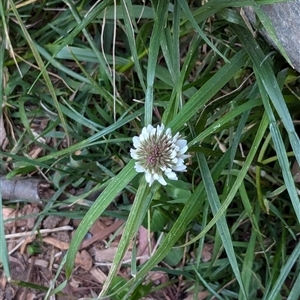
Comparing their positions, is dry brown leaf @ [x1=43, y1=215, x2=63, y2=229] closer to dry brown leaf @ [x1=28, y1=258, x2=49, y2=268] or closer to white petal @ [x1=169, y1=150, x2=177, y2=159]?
dry brown leaf @ [x1=28, y1=258, x2=49, y2=268]

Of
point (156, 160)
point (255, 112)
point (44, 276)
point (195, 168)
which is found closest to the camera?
point (156, 160)

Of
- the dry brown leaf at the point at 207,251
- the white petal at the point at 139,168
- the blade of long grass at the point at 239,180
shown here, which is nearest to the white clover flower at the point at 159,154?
the white petal at the point at 139,168

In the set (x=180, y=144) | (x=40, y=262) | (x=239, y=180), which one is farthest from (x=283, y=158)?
(x=40, y=262)

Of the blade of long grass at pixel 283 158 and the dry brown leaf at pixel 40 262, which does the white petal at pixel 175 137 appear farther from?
the dry brown leaf at pixel 40 262

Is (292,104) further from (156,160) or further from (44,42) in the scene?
(44,42)

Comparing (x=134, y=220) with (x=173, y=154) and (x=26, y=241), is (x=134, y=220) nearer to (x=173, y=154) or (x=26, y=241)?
(x=173, y=154)

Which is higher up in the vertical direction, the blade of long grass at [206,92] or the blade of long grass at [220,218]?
the blade of long grass at [206,92]

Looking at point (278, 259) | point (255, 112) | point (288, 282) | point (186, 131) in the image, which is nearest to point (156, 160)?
point (186, 131)
